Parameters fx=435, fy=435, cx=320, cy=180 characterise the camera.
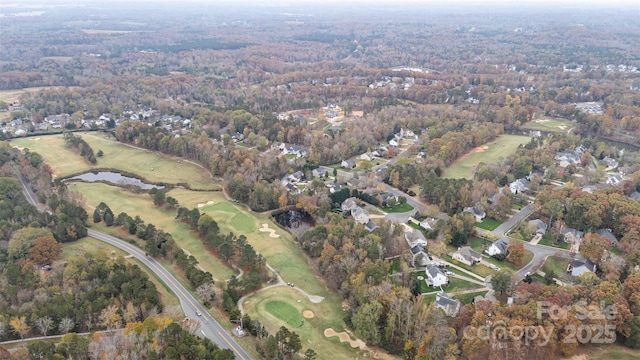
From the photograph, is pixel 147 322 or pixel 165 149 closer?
pixel 147 322

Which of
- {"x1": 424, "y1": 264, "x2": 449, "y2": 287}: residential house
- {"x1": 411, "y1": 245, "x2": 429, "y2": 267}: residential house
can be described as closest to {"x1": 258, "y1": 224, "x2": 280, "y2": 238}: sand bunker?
{"x1": 411, "y1": 245, "x2": 429, "y2": 267}: residential house

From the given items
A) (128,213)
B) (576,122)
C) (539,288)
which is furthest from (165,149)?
(576,122)

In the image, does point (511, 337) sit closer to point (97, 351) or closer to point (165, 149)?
point (97, 351)

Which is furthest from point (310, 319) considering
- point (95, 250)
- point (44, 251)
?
point (44, 251)

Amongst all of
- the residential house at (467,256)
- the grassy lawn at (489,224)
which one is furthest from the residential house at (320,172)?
the residential house at (467,256)

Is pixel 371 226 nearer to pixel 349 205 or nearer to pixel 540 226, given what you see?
pixel 349 205

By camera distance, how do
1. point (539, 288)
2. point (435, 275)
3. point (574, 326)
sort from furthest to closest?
point (435, 275), point (539, 288), point (574, 326)

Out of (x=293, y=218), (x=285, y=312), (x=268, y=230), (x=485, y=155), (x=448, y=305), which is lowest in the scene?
(x=293, y=218)
